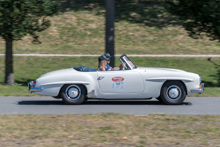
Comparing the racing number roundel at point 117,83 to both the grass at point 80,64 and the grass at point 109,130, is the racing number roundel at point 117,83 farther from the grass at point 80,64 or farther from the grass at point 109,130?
the grass at point 80,64

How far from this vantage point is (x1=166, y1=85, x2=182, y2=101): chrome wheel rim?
8922mm

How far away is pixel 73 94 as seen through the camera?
8953mm

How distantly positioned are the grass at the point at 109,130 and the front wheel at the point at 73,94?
179 centimetres

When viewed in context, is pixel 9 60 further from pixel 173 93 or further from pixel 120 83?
pixel 173 93

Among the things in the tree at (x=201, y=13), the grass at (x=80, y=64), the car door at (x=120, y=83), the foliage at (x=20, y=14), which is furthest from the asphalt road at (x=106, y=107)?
the grass at (x=80, y=64)

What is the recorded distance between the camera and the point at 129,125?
20.5ft

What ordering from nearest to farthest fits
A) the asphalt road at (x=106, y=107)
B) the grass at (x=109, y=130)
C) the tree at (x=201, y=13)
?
the grass at (x=109, y=130), the asphalt road at (x=106, y=107), the tree at (x=201, y=13)

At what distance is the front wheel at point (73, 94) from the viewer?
891 centimetres

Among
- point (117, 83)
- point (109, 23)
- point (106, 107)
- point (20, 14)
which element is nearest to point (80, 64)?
point (109, 23)

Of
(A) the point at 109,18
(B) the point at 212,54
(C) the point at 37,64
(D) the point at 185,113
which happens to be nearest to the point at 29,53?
(C) the point at 37,64

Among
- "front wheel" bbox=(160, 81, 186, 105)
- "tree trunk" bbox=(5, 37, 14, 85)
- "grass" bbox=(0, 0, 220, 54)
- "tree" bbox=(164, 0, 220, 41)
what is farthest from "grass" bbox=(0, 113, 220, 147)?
"grass" bbox=(0, 0, 220, 54)

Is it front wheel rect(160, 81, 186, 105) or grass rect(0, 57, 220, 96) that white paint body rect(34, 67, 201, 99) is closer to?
front wheel rect(160, 81, 186, 105)

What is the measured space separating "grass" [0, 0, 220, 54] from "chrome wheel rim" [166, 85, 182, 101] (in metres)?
13.7

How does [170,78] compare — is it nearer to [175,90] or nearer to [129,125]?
[175,90]
